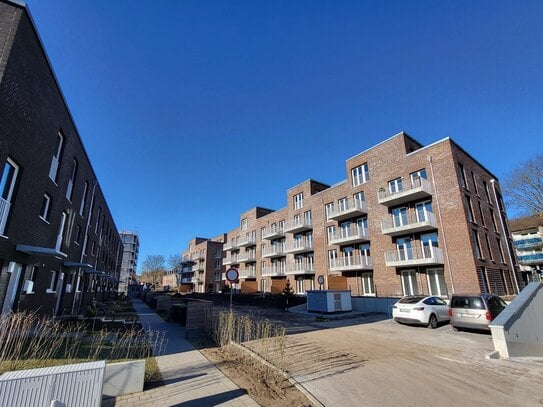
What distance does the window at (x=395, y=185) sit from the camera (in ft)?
75.0

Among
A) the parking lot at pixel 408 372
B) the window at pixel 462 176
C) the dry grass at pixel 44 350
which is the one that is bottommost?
the parking lot at pixel 408 372

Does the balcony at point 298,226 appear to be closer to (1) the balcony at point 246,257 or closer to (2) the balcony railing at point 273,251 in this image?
(2) the balcony railing at point 273,251

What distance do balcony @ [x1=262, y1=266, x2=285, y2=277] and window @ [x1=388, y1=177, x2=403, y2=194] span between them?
18627mm

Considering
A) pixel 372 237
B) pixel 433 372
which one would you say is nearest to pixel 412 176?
pixel 372 237

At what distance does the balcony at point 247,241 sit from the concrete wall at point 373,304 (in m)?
25.5

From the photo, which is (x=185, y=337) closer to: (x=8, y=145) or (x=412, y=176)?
(x=8, y=145)

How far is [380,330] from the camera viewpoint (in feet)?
41.5

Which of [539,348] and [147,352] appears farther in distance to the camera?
[539,348]

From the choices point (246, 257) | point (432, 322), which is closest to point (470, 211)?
point (432, 322)

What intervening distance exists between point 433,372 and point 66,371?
7108 millimetres

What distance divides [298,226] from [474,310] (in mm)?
22341

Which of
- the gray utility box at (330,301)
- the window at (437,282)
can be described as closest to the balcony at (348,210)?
Answer: the window at (437,282)

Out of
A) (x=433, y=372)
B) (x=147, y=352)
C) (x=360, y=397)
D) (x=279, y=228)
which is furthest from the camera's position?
(x=279, y=228)

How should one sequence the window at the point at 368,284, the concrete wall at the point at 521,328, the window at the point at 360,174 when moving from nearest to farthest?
the concrete wall at the point at 521,328 < the window at the point at 368,284 < the window at the point at 360,174
